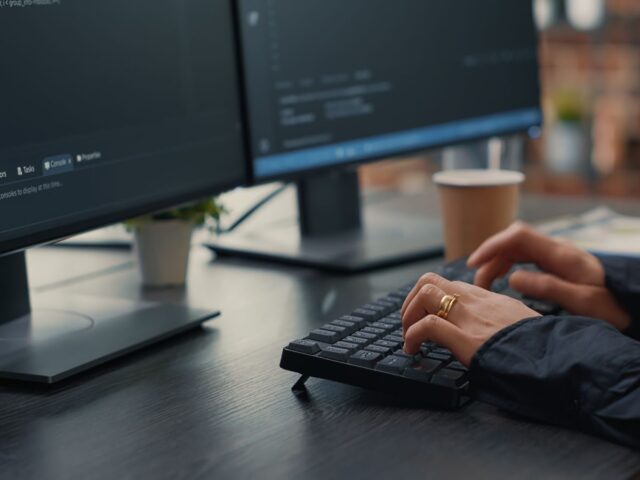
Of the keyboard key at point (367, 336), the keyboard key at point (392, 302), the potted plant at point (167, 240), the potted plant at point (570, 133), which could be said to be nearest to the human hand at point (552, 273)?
the keyboard key at point (392, 302)

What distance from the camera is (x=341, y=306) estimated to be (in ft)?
4.01

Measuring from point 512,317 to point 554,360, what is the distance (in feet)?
0.27

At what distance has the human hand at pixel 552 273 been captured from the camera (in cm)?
112

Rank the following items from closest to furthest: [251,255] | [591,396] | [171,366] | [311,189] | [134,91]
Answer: [591,396] < [171,366] < [134,91] < [251,255] < [311,189]

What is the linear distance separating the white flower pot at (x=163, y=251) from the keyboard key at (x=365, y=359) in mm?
468

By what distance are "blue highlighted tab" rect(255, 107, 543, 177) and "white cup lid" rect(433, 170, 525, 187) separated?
9 cm

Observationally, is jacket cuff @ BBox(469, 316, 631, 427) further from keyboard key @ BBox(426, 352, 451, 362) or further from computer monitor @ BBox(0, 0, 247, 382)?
computer monitor @ BBox(0, 0, 247, 382)

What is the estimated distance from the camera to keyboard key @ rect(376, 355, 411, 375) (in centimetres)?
88

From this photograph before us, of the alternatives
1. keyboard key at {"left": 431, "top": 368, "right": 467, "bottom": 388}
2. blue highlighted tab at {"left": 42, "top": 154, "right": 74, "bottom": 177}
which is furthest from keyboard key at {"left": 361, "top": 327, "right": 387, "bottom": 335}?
blue highlighted tab at {"left": 42, "top": 154, "right": 74, "bottom": 177}

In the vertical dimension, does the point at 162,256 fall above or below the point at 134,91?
below

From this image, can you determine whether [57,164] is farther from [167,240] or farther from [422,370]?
[422,370]

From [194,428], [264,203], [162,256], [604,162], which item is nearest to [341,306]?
[162,256]

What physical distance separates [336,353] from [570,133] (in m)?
3.30

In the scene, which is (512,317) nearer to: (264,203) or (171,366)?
(171,366)
